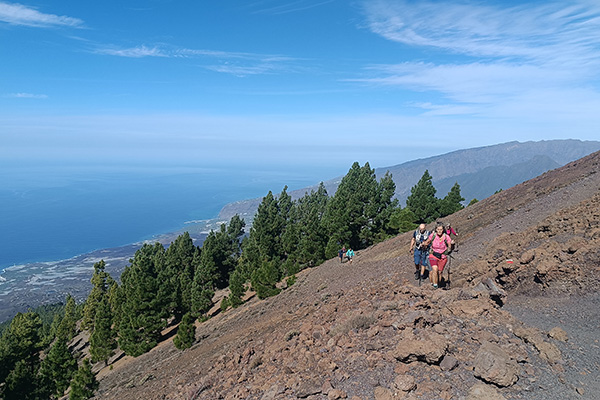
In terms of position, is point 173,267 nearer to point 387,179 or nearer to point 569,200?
point 387,179

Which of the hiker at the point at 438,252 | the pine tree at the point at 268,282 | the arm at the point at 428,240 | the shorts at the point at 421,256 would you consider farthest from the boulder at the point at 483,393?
the pine tree at the point at 268,282

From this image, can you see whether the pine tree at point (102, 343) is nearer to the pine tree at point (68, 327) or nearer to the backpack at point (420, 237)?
the pine tree at point (68, 327)

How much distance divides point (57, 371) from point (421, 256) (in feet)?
104

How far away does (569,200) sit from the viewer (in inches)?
799

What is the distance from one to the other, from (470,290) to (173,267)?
48.4 meters

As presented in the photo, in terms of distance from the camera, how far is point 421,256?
12672 millimetres

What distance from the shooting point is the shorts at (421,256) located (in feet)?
40.9

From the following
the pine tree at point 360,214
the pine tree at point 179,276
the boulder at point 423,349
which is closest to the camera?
the boulder at point 423,349

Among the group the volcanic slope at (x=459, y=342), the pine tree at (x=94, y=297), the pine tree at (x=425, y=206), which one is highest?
the volcanic slope at (x=459, y=342)

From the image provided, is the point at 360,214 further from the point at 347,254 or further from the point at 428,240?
the point at 428,240

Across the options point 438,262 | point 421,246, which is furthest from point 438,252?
point 421,246

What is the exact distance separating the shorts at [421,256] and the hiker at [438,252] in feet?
3.82

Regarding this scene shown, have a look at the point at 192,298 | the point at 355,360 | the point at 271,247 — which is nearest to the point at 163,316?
the point at 192,298

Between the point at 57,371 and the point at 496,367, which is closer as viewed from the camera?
the point at 496,367
